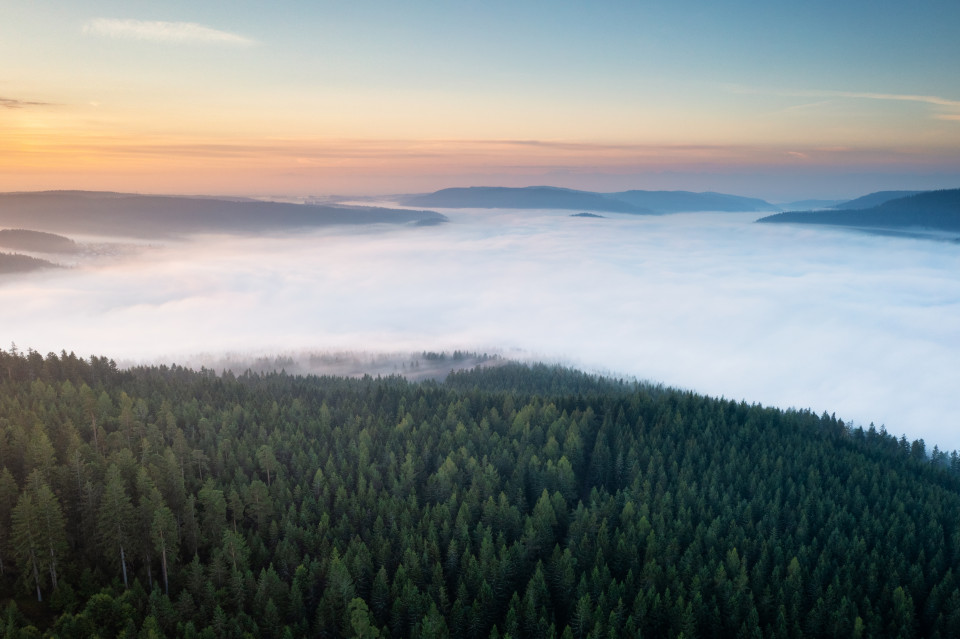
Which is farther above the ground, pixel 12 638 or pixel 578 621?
pixel 12 638

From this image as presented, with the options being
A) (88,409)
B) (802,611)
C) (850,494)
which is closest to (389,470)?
(88,409)

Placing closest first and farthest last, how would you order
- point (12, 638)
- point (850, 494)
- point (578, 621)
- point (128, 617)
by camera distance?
point (12, 638)
point (128, 617)
point (578, 621)
point (850, 494)

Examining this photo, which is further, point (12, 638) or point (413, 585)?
point (413, 585)

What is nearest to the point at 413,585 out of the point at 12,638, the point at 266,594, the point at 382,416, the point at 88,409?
the point at 266,594

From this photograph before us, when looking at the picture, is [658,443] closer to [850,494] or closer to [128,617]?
[850,494]

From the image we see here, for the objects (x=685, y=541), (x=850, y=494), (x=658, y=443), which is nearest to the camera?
(x=685, y=541)

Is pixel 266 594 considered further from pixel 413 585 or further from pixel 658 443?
pixel 658 443
